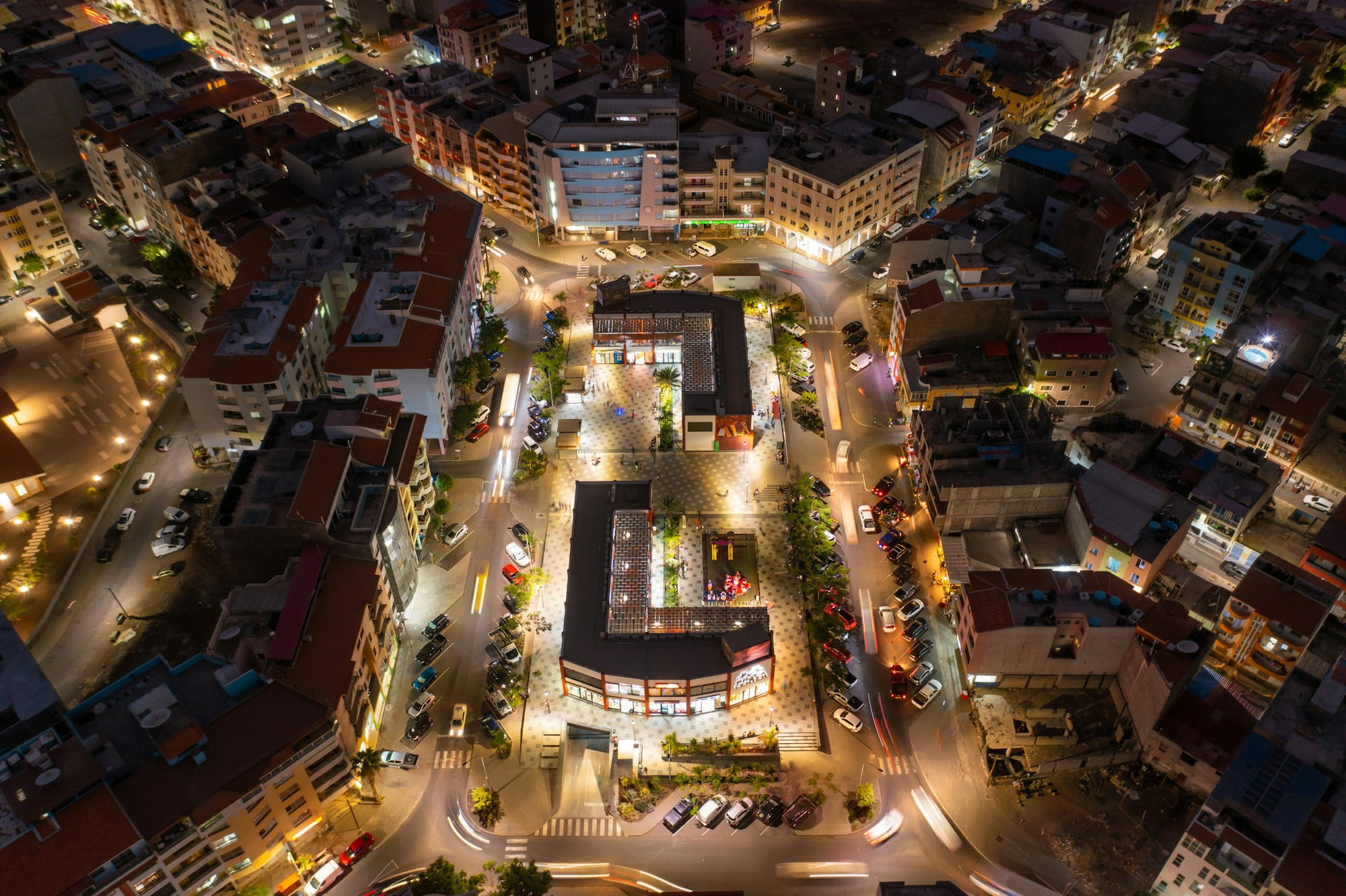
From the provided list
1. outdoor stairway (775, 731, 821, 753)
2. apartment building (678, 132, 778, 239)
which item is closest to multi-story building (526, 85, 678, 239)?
apartment building (678, 132, 778, 239)

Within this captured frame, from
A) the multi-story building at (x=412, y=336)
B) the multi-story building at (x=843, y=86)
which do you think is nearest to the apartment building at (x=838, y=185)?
the multi-story building at (x=843, y=86)

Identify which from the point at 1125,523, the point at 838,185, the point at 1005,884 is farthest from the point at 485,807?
the point at 838,185

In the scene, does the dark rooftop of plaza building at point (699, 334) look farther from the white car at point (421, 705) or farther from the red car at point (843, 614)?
the white car at point (421, 705)

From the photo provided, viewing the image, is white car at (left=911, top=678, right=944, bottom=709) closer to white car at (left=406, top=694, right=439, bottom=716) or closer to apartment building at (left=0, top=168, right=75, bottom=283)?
white car at (left=406, top=694, right=439, bottom=716)

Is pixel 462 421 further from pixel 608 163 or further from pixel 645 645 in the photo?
pixel 608 163

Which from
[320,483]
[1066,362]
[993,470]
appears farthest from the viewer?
[1066,362]

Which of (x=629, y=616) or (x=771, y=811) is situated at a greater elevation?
(x=629, y=616)
